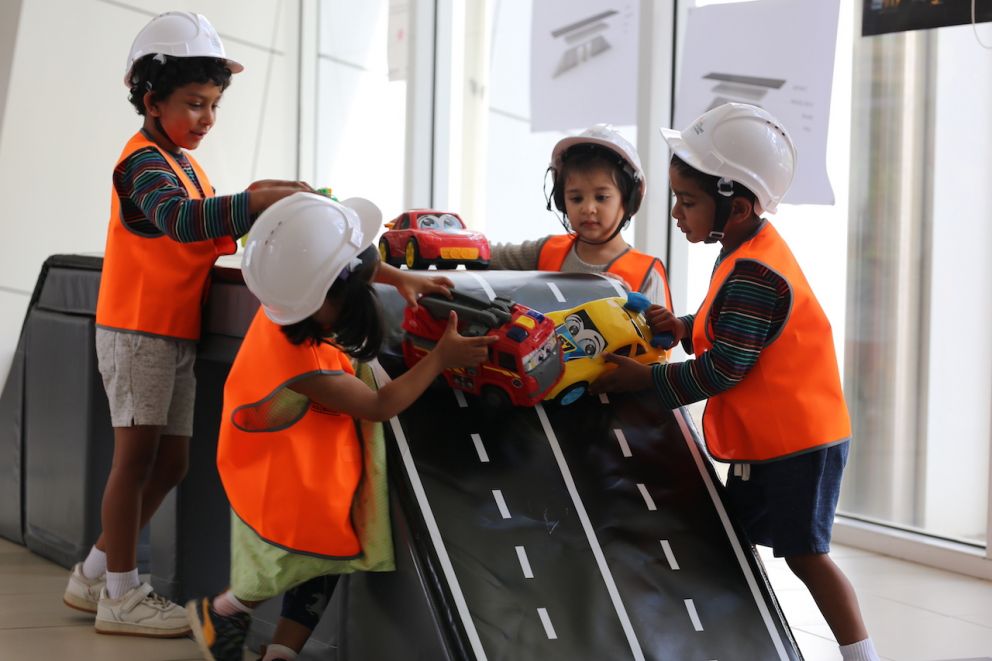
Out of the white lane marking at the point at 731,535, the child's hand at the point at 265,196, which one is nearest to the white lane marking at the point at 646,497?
the white lane marking at the point at 731,535

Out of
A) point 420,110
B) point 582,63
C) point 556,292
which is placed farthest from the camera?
point 420,110

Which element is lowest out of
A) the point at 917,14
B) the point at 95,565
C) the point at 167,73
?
the point at 95,565

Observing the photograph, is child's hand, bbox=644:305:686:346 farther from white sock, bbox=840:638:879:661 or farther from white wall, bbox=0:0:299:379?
white wall, bbox=0:0:299:379

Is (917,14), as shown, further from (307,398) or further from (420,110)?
(420,110)

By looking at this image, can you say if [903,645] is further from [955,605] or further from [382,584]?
[382,584]

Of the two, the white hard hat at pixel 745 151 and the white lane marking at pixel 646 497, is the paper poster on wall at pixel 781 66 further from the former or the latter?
the white lane marking at pixel 646 497

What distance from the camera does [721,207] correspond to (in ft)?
7.28

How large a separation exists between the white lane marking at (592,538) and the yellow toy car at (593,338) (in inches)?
2.6

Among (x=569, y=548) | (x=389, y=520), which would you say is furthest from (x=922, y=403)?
(x=389, y=520)

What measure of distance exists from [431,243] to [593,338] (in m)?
0.51

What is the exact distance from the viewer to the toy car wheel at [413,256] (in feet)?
8.56

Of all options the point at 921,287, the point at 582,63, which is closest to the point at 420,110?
the point at 582,63

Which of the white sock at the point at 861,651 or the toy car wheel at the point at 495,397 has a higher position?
the toy car wheel at the point at 495,397

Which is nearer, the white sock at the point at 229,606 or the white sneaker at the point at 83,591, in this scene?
the white sock at the point at 229,606
